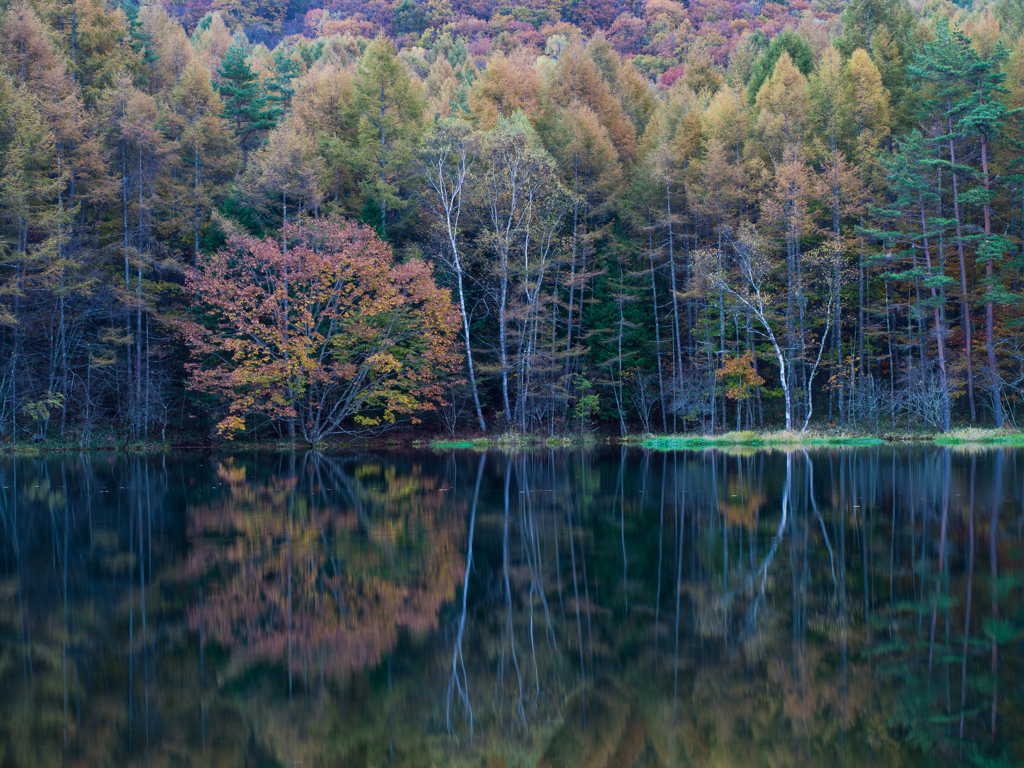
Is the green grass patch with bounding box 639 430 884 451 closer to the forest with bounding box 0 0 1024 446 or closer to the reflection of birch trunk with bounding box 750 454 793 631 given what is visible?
the forest with bounding box 0 0 1024 446

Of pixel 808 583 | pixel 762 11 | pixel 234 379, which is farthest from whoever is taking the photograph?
pixel 762 11

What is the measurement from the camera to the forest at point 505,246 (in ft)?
107

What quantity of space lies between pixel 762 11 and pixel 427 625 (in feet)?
244

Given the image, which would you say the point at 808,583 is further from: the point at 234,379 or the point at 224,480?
the point at 234,379

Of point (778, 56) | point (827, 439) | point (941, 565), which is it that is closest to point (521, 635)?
point (941, 565)

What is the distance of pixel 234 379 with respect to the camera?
31062mm

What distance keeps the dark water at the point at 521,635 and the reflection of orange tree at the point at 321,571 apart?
44 mm

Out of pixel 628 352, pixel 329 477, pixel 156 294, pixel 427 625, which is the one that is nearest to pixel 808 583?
pixel 427 625

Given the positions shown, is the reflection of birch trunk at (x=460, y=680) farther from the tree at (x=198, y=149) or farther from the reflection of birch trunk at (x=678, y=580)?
the tree at (x=198, y=149)

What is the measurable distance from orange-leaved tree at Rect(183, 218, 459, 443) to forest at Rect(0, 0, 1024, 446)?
0.54 feet

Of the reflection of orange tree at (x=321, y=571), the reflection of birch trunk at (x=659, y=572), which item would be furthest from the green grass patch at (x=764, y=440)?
the reflection of orange tree at (x=321, y=571)

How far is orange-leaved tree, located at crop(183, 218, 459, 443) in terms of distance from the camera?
31.5m

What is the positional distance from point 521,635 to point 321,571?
10.6ft

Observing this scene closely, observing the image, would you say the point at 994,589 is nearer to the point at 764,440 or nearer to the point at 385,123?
the point at 764,440
